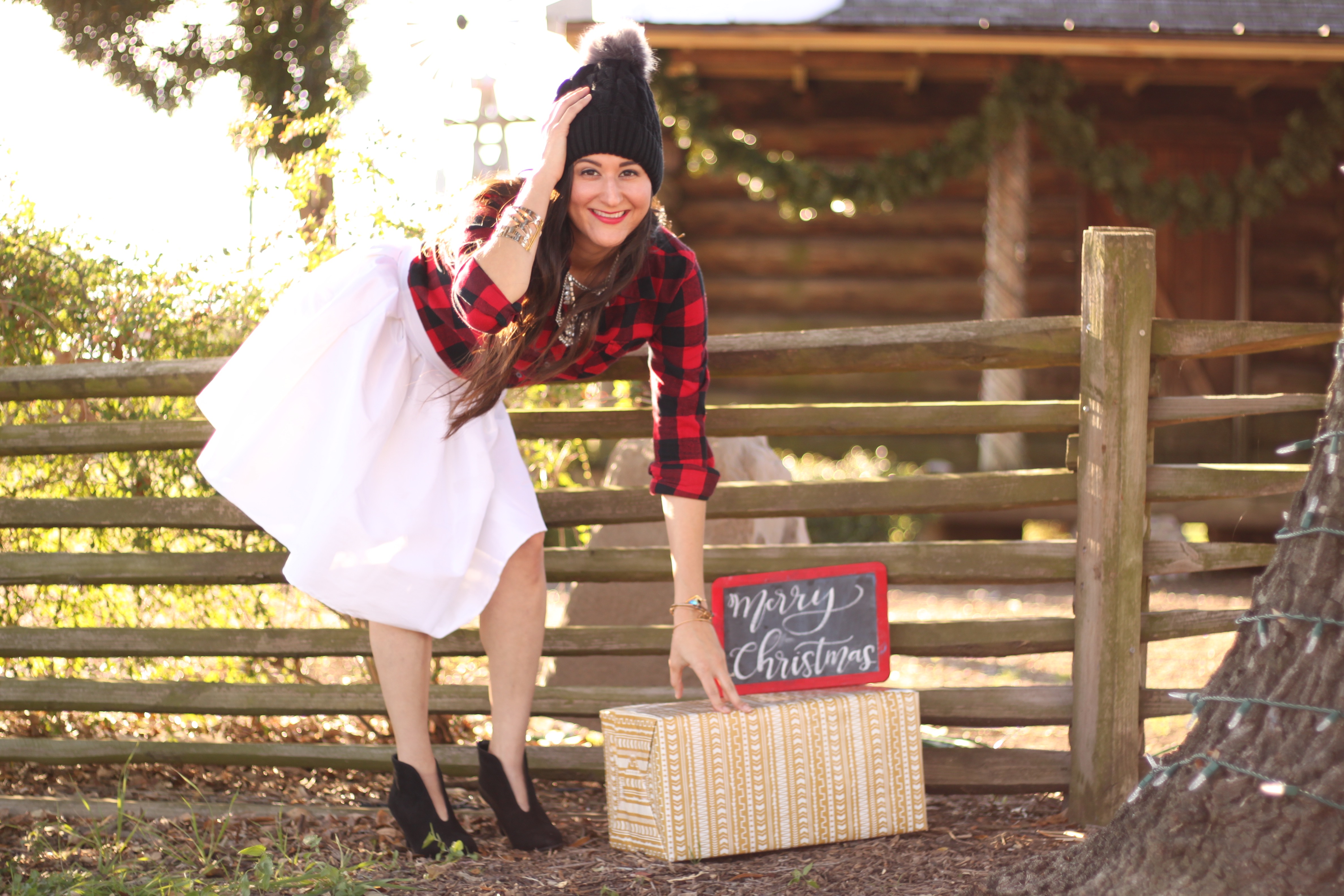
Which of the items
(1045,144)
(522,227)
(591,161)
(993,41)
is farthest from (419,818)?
(1045,144)

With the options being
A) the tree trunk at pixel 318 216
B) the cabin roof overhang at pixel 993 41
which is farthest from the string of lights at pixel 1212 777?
the cabin roof overhang at pixel 993 41

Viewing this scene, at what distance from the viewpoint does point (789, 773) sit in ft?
8.26

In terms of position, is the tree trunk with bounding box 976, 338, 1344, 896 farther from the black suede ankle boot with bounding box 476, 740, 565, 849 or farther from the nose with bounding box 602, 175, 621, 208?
the nose with bounding box 602, 175, 621, 208

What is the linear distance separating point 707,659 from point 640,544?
192 cm

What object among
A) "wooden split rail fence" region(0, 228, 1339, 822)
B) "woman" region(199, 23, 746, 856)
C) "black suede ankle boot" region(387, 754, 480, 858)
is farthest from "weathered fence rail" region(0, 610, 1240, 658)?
"black suede ankle boot" region(387, 754, 480, 858)

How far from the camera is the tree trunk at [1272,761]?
173cm

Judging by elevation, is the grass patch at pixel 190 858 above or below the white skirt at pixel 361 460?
below

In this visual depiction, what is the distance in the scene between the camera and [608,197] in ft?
7.39

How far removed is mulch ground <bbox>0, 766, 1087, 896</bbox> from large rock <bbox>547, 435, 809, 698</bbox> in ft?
2.84

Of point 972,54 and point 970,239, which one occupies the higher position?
point 972,54

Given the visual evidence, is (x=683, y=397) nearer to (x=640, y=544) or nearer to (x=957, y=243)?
(x=640, y=544)

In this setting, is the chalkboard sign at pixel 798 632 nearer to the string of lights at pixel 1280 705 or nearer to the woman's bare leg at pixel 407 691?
the woman's bare leg at pixel 407 691

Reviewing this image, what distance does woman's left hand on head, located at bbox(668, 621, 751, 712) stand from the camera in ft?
8.07

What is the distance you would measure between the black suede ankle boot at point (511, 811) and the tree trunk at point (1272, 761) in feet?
3.94
